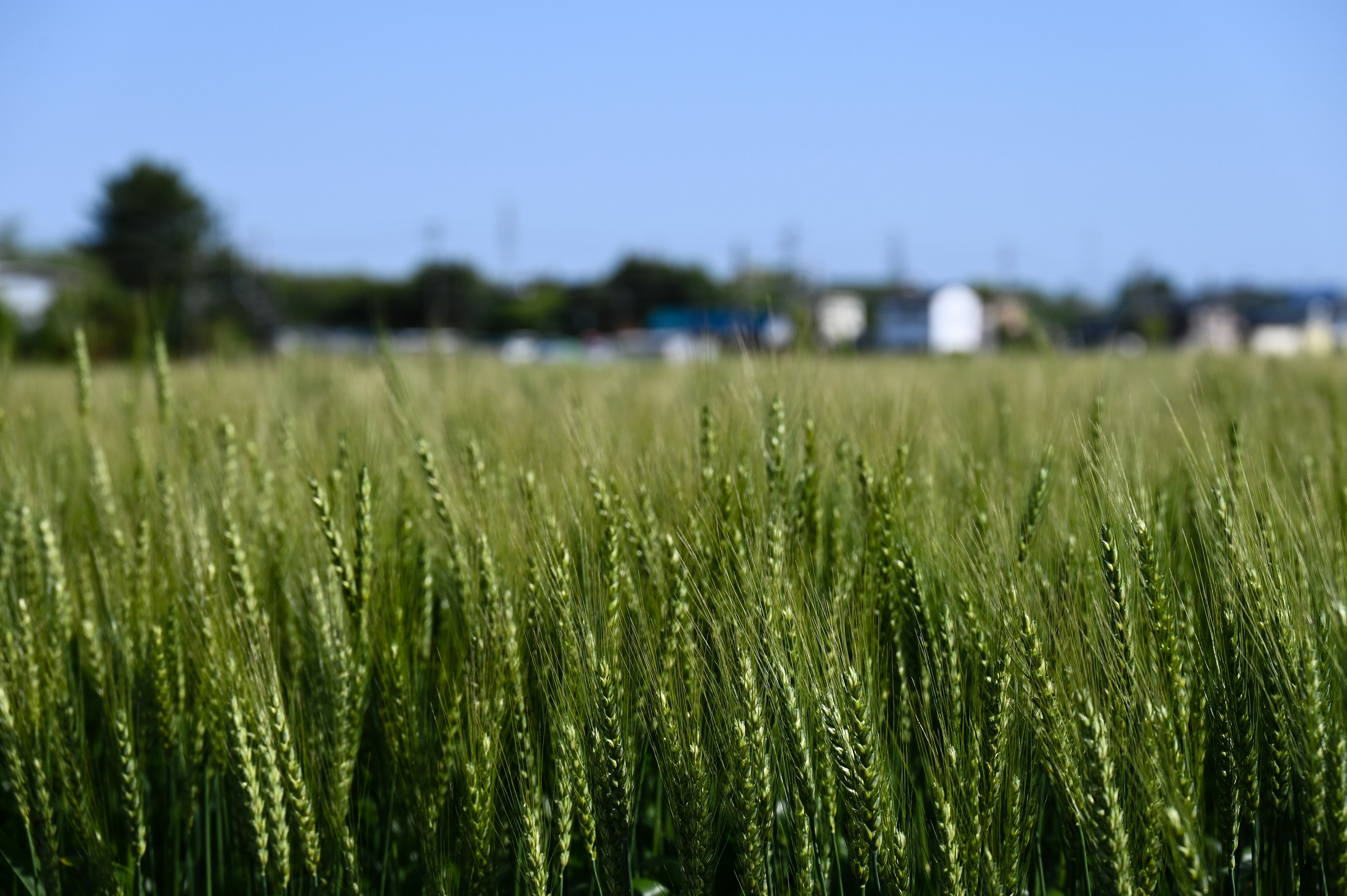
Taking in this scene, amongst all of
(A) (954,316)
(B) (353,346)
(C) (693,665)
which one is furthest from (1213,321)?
(C) (693,665)

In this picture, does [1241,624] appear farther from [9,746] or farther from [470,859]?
[9,746]

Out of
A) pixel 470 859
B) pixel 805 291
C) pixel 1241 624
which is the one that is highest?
pixel 805 291

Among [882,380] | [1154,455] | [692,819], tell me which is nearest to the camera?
[692,819]

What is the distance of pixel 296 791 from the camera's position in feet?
4.74

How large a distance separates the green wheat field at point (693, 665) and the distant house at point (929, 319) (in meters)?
68.6

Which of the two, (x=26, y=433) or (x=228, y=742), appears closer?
(x=228, y=742)

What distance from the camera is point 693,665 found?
1.45 meters

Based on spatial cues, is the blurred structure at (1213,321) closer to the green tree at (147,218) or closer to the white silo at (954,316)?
the white silo at (954,316)

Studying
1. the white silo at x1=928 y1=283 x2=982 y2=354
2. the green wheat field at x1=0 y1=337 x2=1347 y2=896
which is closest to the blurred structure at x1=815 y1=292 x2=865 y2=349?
the green wheat field at x1=0 y1=337 x2=1347 y2=896

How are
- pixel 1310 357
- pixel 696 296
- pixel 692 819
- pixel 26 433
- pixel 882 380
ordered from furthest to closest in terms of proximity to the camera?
pixel 696 296 → pixel 1310 357 → pixel 882 380 → pixel 26 433 → pixel 692 819

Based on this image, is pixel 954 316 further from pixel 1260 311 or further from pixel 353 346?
pixel 353 346

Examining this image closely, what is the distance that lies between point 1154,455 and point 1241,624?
513 mm

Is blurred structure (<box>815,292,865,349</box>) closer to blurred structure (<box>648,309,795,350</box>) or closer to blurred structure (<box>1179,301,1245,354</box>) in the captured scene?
blurred structure (<box>648,309,795,350</box>)

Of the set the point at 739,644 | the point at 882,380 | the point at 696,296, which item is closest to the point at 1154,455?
the point at 739,644
